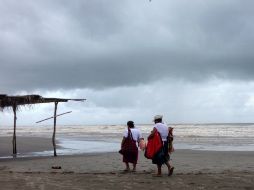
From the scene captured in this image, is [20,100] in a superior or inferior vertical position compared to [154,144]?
superior

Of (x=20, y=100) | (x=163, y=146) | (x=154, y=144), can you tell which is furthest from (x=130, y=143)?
(x=20, y=100)

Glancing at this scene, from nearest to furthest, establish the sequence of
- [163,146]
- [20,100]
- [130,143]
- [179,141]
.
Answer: [163,146] → [130,143] → [20,100] → [179,141]

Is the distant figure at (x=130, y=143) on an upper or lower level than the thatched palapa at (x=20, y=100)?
lower

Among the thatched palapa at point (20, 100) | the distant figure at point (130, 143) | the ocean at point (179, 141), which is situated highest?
the thatched palapa at point (20, 100)

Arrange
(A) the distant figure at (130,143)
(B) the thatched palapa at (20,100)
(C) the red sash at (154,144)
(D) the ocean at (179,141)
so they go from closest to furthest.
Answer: (C) the red sash at (154,144), (A) the distant figure at (130,143), (B) the thatched palapa at (20,100), (D) the ocean at (179,141)

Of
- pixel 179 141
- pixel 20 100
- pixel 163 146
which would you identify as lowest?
pixel 179 141

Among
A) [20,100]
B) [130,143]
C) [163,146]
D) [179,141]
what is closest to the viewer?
[163,146]

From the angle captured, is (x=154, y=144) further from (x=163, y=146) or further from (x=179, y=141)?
(x=179, y=141)

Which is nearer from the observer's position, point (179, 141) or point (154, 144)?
point (154, 144)

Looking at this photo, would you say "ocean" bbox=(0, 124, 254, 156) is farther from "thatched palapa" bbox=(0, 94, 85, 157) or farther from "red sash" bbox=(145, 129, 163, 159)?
"red sash" bbox=(145, 129, 163, 159)

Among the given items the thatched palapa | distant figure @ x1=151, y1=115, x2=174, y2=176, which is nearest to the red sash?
distant figure @ x1=151, y1=115, x2=174, y2=176

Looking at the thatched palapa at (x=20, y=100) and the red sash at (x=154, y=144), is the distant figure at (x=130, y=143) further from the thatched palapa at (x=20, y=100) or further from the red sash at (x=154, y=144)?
the thatched palapa at (x=20, y=100)

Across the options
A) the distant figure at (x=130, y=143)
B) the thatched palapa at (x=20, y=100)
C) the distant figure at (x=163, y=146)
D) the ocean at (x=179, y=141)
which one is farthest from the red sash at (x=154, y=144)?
the ocean at (x=179, y=141)

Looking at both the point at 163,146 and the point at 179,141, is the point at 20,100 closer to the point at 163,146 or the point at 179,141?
the point at 163,146
